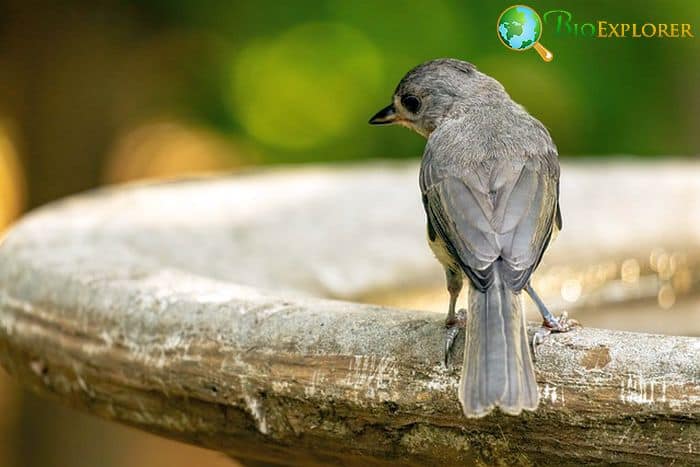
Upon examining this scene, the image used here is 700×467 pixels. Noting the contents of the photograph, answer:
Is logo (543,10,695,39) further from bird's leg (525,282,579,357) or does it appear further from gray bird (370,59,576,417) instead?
bird's leg (525,282,579,357)

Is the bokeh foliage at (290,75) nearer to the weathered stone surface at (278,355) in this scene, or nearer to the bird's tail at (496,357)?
the weathered stone surface at (278,355)

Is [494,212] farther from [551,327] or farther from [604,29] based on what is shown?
[604,29]

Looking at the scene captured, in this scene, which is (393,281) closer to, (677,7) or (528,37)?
(528,37)

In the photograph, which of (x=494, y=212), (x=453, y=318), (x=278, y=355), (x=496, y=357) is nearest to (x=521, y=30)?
(x=494, y=212)

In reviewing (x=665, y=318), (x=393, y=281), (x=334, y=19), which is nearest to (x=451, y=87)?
(x=393, y=281)

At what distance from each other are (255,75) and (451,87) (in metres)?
3.49

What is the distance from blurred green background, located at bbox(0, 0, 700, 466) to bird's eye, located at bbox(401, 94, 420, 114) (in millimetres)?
2848

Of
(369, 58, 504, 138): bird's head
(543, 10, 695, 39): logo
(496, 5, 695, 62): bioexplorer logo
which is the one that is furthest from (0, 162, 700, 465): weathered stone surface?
(543, 10, 695, 39): logo

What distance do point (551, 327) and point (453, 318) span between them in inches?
8.8

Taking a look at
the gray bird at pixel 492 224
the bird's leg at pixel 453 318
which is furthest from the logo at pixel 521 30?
the bird's leg at pixel 453 318

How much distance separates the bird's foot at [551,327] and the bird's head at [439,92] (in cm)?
81

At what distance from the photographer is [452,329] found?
2463 mm

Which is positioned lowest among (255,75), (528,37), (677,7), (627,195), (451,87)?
(451,87)

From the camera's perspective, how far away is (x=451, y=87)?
3223 millimetres
